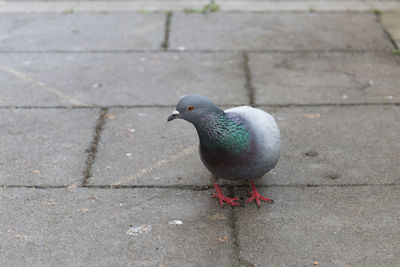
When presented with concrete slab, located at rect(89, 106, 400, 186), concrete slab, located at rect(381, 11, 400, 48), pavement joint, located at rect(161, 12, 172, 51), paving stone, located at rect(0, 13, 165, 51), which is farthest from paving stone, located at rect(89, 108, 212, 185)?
concrete slab, located at rect(381, 11, 400, 48)

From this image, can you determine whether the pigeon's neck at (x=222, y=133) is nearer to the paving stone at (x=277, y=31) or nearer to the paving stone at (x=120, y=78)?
the paving stone at (x=120, y=78)

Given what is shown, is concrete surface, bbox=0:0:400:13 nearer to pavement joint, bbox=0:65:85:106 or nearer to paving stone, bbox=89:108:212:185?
pavement joint, bbox=0:65:85:106

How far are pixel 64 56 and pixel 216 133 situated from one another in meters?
2.98

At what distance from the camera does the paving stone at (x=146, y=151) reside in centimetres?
398

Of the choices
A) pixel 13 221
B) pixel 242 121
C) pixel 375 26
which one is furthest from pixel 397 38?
pixel 13 221

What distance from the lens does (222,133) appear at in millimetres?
3389

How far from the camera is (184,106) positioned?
3381mm

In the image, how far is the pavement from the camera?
11.0 feet

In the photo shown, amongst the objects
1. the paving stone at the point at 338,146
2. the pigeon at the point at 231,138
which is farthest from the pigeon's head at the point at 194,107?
the paving stone at the point at 338,146

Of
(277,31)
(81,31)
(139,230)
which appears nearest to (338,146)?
(139,230)

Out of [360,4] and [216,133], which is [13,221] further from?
[360,4]

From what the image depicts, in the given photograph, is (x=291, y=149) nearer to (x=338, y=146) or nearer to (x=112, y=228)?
(x=338, y=146)

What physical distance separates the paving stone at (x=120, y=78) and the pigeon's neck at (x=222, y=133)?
62.4 inches

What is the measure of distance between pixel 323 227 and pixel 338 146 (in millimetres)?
1031
